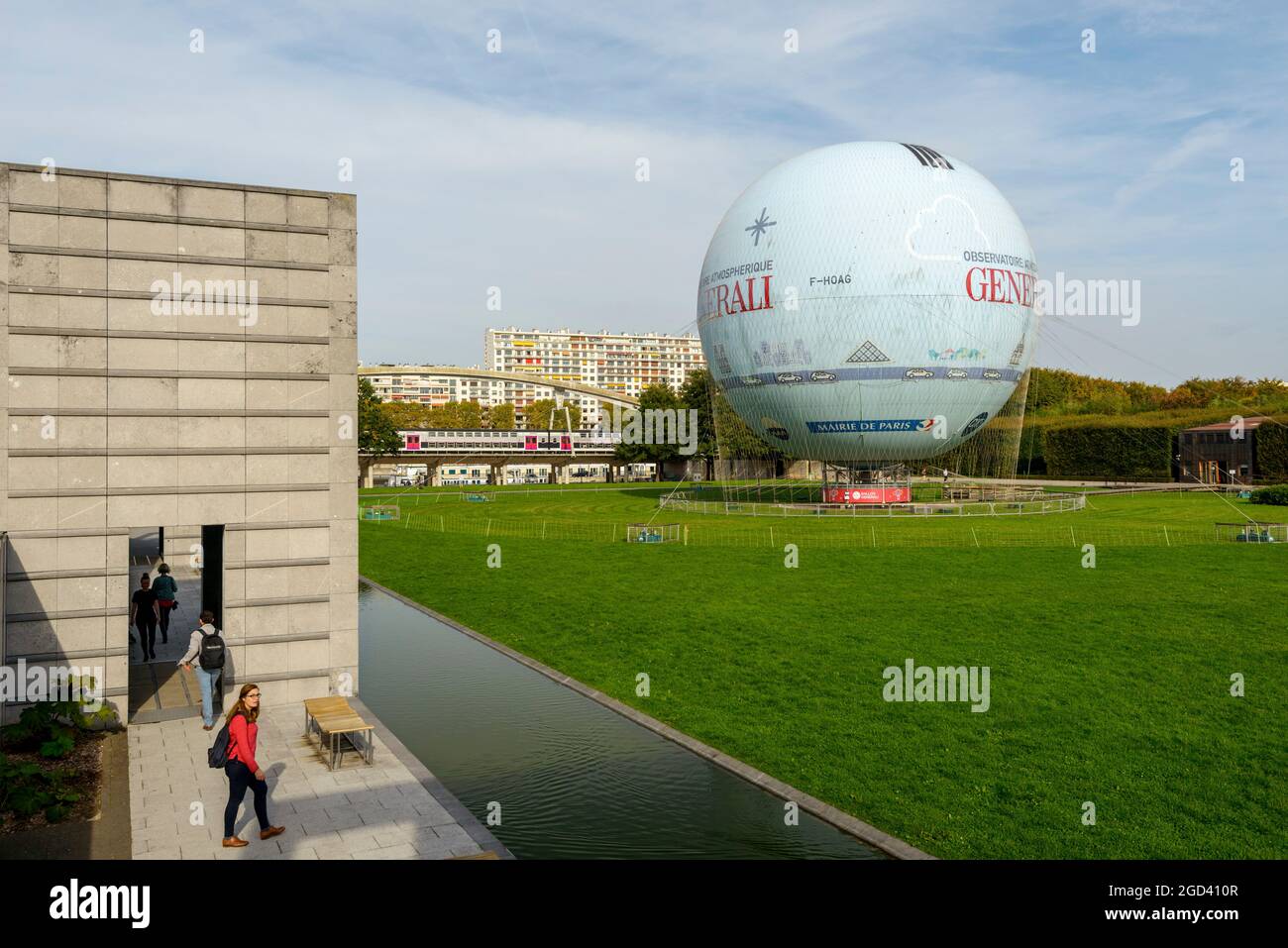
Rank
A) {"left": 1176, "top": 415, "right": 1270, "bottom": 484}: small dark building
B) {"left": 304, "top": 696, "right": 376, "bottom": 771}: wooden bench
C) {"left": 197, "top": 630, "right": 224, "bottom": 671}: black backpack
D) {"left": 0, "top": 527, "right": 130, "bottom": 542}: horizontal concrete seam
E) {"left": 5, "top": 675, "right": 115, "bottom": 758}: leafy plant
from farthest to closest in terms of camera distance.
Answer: {"left": 1176, "top": 415, "right": 1270, "bottom": 484}: small dark building, {"left": 0, "top": 527, "right": 130, "bottom": 542}: horizontal concrete seam, {"left": 197, "top": 630, "right": 224, "bottom": 671}: black backpack, {"left": 5, "top": 675, "right": 115, "bottom": 758}: leafy plant, {"left": 304, "top": 696, "right": 376, "bottom": 771}: wooden bench

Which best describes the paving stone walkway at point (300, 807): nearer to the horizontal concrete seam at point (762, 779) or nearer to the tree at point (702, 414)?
the horizontal concrete seam at point (762, 779)

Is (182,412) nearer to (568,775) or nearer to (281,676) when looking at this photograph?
(281,676)

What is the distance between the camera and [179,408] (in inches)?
687

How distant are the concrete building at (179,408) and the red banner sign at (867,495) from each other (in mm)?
44728

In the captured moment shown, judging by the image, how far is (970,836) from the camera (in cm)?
1131

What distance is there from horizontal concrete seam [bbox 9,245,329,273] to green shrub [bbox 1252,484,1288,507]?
6199 centimetres

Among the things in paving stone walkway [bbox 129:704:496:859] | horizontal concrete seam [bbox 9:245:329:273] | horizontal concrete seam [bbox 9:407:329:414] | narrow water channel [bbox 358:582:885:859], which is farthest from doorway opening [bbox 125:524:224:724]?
horizontal concrete seam [bbox 9:245:329:273]

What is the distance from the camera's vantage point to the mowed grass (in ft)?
39.9

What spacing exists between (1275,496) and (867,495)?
84.8 ft

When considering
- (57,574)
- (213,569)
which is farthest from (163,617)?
(57,574)

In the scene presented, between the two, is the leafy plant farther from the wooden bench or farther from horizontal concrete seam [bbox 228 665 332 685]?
the wooden bench
